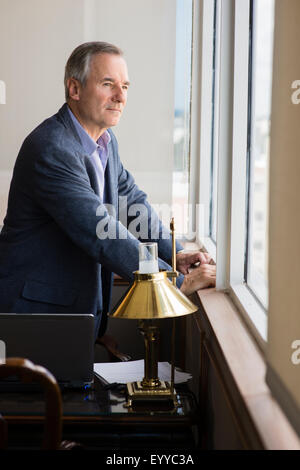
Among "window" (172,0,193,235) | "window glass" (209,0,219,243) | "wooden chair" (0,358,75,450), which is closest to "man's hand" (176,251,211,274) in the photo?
"window glass" (209,0,219,243)

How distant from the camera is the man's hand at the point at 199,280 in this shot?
2.06m

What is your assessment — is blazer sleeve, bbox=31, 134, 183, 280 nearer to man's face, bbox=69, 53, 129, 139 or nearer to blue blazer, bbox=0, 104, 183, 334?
blue blazer, bbox=0, 104, 183, 334

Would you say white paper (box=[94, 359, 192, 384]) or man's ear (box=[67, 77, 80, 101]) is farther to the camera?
man's ear (box=[67, 77, 80, 101])

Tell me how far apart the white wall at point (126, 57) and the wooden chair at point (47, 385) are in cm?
234

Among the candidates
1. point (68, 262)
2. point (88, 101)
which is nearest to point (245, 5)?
point (88, 101)

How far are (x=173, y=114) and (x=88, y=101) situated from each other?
116cm

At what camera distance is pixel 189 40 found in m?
3.33

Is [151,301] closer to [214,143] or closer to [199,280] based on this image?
[199,280]

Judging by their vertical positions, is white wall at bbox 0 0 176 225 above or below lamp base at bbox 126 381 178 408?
above

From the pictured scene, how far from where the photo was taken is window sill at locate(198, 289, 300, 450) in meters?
1.01

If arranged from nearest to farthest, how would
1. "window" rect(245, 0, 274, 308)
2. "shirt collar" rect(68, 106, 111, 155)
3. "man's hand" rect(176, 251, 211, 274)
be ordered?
"window" rect(245, 0, 274, 308), "shirt collar" rect(68, 106, 111, 155), "man's hand" rect(176, 251, 211, 274)

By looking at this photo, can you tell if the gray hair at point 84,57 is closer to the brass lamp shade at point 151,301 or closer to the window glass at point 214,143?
the window glass at point 214,143

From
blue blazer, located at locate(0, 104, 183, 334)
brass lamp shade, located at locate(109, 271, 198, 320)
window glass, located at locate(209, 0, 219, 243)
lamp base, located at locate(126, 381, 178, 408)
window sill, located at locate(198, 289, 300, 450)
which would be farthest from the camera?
window glass, located at locate(209, 0, 219, 243)

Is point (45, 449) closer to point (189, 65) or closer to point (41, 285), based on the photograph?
point (41, 285)
